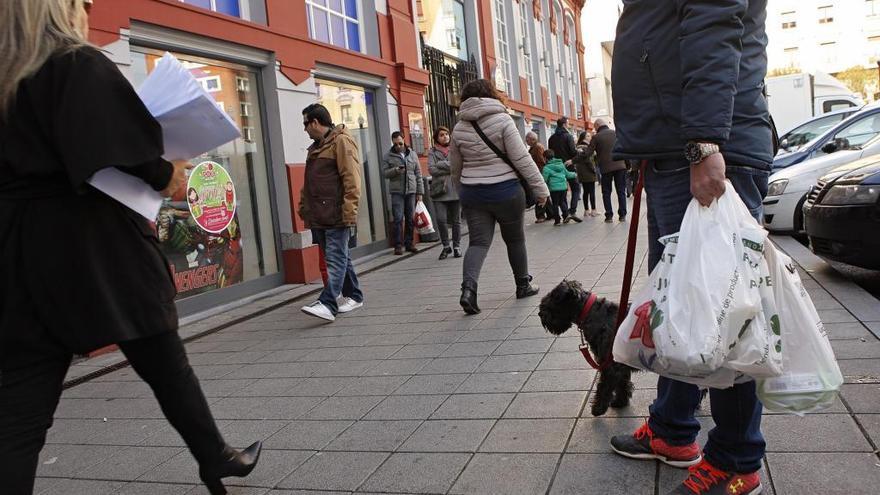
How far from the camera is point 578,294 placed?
3.62m

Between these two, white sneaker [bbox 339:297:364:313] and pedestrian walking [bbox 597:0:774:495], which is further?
white sneaker [bbox 339:297:364:313]

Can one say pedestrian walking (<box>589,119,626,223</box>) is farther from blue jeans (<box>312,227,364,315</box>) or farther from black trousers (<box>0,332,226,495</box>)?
black trousers (<box>0,332,226,495</box>)

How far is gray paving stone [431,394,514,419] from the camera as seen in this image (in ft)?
11.4

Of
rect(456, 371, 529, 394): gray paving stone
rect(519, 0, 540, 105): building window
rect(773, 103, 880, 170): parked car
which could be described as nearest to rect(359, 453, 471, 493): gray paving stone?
rect(456, 371, 529, 394): gray paving stone

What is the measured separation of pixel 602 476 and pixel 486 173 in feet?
12.0

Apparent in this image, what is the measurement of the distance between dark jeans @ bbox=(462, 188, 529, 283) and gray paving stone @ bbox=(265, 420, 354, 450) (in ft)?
8.40

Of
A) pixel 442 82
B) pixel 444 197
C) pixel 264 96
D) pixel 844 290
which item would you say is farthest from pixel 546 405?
pixel 442 82

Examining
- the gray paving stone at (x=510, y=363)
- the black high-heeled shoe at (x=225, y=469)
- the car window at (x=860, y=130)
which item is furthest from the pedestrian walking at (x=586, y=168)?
the black high-heeled shoe at (x=225, y=469)

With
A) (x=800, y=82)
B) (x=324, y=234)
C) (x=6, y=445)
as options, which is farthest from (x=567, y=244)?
(x=800, y=82)

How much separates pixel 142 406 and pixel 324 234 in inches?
95.8

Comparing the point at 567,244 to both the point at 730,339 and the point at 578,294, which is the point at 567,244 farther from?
the point at 730,339

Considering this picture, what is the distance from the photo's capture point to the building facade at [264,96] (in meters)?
6.86

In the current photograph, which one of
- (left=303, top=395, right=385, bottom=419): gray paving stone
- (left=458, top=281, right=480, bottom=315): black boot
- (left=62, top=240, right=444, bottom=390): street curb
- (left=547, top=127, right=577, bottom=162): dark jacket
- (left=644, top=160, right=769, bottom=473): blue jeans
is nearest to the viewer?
(left=644, top=160, right=769, bottom=473): blue jeans

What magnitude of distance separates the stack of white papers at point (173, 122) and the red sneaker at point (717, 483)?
1988mm
